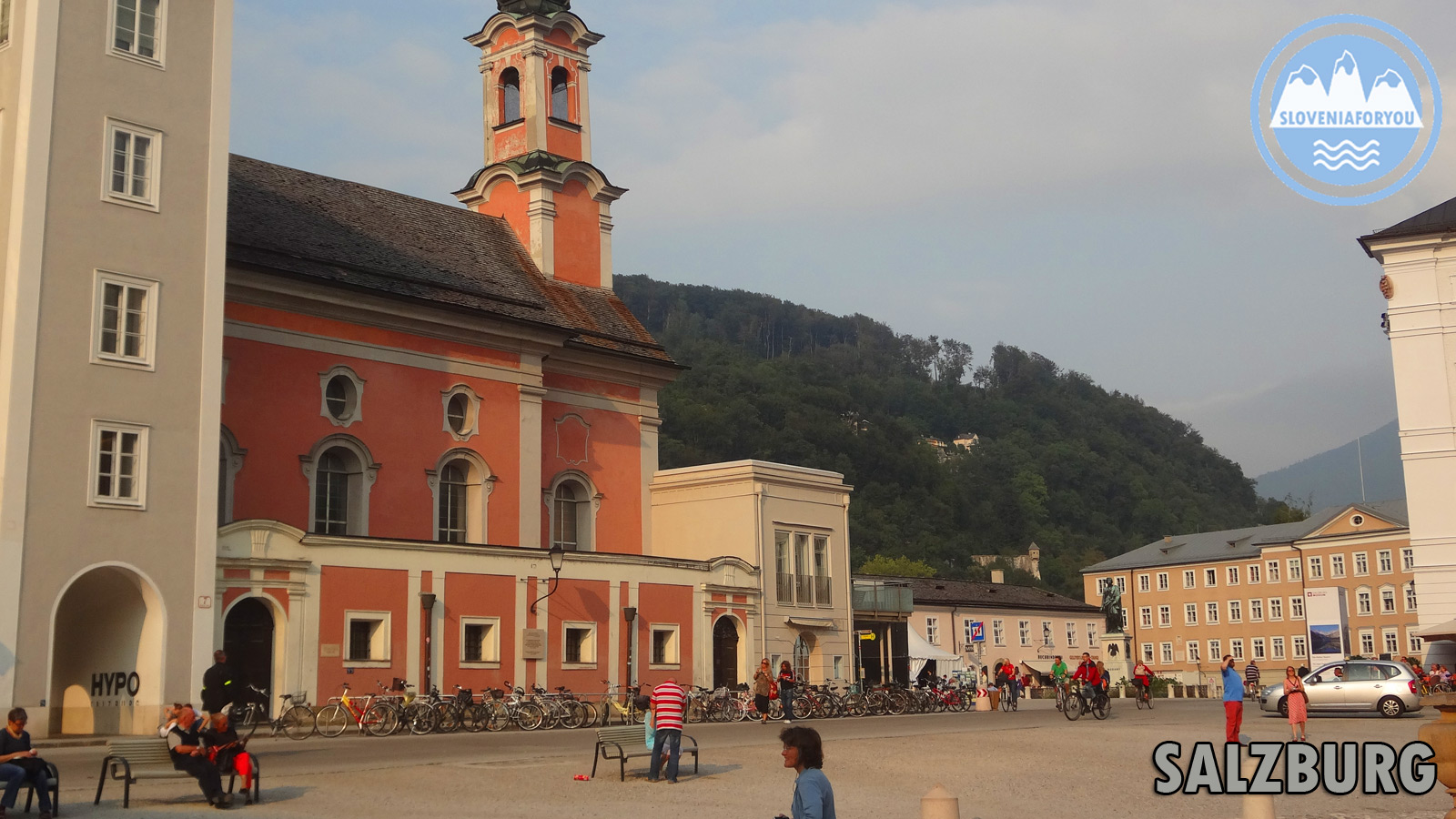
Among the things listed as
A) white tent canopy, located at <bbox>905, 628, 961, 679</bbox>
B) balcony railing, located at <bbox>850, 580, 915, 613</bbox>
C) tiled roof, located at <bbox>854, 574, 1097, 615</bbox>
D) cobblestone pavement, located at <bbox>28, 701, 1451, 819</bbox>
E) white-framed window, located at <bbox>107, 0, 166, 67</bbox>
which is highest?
white-framed window, located at <bbox>107, 0, 166, 67</bbox>

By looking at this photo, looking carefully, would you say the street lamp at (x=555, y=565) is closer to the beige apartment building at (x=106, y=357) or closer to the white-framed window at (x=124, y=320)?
the beige apartment building at (x=106, y=357)

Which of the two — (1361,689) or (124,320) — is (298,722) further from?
(1361,689)

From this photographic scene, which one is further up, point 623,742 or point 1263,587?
point 1263,587

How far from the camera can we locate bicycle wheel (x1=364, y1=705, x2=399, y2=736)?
2886 centimetres

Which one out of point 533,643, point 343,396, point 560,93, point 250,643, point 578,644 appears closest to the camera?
point 250,643

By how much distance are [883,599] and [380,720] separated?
24001 mm

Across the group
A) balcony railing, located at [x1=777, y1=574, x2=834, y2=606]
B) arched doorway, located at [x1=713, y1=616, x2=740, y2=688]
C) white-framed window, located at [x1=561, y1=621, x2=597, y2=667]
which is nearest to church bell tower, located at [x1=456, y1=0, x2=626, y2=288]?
balcony railing, located at [x1=777, y1=574, x2=834, y2=606]

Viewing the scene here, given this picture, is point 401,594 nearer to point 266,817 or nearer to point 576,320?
point 576,320

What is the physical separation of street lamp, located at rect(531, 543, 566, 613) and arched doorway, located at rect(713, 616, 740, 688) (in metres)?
5.92

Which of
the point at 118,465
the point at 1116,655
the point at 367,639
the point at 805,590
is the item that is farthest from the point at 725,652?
the point at 1116,655

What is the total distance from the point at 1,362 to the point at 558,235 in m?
21.4

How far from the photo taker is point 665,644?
38938mm

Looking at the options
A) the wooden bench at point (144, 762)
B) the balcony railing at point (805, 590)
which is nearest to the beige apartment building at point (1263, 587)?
the balcony railing at point (805, 590)

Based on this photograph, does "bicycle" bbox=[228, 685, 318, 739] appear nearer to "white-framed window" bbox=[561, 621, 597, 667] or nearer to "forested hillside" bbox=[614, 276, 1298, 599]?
"white-framed window" bbox=[561, 621, 597, 667]
